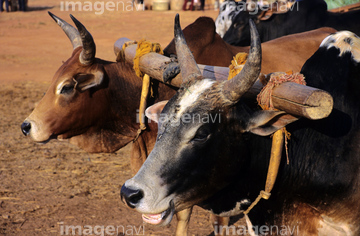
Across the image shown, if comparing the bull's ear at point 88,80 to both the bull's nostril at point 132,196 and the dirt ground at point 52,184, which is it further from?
the bull's nostril at point 132,196

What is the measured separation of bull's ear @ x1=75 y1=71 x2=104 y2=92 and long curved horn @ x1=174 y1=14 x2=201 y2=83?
3.89ft

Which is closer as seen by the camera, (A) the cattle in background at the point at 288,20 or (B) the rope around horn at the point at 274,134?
(B) the rope around horn at the point at 274,134

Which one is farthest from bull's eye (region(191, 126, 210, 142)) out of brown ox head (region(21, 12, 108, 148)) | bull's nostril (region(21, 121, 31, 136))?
bull's nostril (region(21, 121, 31, 136))

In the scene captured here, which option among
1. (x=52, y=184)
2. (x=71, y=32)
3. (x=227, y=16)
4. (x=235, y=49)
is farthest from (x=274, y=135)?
(x=227, y=16)

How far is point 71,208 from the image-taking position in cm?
443

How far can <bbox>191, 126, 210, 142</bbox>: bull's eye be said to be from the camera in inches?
89.0

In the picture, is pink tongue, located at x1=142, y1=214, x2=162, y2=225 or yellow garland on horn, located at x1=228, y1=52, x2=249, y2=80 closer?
pink tongue, located at x1=142, y1=214, x2=162, y2=225

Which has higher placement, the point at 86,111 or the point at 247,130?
the point at 247,130

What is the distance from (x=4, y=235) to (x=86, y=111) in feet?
4.63

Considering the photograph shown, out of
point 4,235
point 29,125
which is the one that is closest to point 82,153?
point 4,235

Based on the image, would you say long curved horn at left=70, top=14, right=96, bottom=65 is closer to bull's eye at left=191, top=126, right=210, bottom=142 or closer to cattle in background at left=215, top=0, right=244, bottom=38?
bull's eye at left=191, top=126, right=210, bottom=142

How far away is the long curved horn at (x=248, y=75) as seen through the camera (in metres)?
2.13

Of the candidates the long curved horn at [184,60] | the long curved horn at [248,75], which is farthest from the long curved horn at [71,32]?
the long curved horn at [248,75]

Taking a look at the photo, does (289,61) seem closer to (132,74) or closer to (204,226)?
(132,74)
